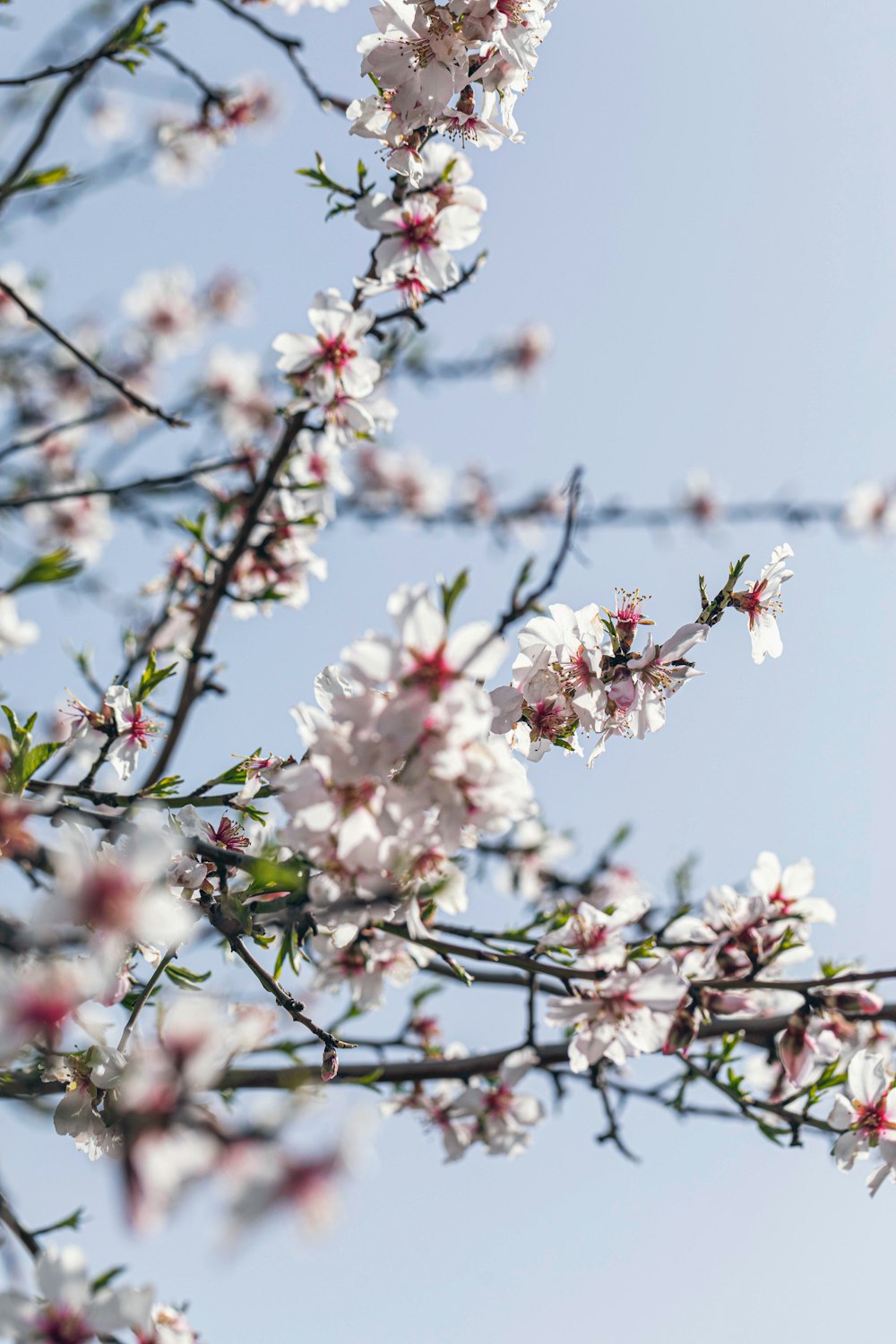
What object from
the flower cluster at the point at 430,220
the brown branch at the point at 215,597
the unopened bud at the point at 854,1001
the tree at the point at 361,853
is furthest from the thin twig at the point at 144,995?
the flower cluster at the point at 430,220

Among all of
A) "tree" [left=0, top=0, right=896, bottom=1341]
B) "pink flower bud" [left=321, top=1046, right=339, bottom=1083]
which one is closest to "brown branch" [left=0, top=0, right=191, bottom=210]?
"tree" [left=0, top=0, right=896, bottom=1341]

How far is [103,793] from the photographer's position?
6.57ft

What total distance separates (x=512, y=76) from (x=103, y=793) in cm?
195

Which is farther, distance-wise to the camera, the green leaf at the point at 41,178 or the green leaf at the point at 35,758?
the green leaf at the point at 41,178

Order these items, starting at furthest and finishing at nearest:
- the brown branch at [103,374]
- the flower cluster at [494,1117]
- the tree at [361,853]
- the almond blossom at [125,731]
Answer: the flower cluster at [494,1117]
the brown branch at [103,374]
the almond blossom at [125,731]
the tree at [361,853]

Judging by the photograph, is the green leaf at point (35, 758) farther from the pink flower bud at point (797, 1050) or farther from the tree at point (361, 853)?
the pink flower bud at point (797, 1050)

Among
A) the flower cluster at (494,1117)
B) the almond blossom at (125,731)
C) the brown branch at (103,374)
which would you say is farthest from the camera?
the flower cluster at (494,1117)

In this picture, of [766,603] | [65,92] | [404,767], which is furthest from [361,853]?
[65,92]

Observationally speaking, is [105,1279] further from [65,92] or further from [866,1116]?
[65,92]

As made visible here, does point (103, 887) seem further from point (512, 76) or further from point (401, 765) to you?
point (512, 76)

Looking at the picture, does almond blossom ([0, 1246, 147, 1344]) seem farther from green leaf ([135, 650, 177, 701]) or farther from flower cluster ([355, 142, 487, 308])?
flower cluster ([355, 142, 487, 308])

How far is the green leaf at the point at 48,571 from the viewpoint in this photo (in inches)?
56.6

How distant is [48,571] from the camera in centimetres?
146

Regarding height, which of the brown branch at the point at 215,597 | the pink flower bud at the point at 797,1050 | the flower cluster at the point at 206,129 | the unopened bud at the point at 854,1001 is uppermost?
the flower cluster at the point at 206,129
